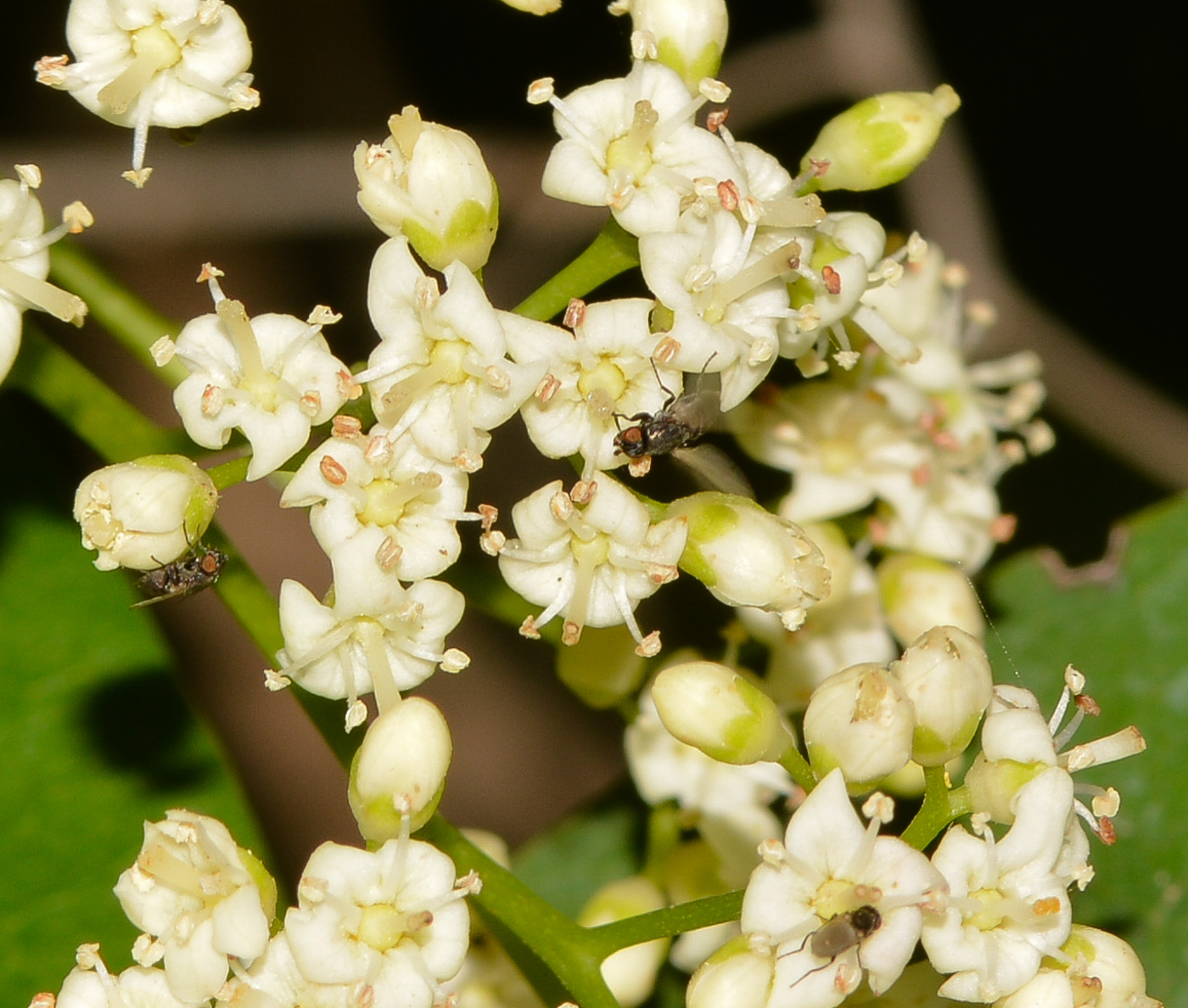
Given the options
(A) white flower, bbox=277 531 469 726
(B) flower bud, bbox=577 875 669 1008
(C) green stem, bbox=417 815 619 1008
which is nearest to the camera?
(A) white flower, bbox=277 531 469 726

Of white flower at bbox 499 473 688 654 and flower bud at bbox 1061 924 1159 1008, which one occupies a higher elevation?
white flower at bbox 499 473 688 654

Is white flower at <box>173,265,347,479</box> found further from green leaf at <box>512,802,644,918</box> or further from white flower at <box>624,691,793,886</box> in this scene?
green leaf at <box>512,802,644,918</box>

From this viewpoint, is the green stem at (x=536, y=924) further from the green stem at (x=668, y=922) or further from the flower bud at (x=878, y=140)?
the flower bud at (x=878, y=140)

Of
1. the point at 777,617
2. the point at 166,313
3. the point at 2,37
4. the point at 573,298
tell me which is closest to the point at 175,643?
the point at 166,313

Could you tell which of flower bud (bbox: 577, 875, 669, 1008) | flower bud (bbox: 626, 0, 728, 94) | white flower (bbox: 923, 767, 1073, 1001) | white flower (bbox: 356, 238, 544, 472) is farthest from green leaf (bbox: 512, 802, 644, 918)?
flower bud (bbox: 626, 0, 728, 94)

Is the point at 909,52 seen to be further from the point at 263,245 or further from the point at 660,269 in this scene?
the point at 660,269
